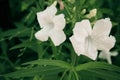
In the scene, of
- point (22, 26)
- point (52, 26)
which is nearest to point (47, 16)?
point (52, 26)

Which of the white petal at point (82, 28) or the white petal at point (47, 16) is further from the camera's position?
the white petal at point (47, 16)

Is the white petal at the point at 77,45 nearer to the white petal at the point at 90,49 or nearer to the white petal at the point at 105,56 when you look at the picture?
the white petal at the point at 90,49

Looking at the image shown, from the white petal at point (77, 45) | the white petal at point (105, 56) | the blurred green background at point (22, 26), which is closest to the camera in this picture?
the white petal at point (77, 45)

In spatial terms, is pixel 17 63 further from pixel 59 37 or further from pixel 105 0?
pixel 59 37

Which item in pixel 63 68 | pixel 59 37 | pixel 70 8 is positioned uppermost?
pixel 70 8

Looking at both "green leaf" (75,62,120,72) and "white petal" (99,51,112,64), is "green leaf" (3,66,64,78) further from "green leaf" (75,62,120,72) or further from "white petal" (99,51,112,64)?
"white petal" (99,51,112,64)

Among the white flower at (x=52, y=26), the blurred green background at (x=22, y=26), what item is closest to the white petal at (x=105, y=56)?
the blurred green background at (x=22, y=26)

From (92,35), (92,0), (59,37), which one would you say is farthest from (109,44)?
(92,0)
